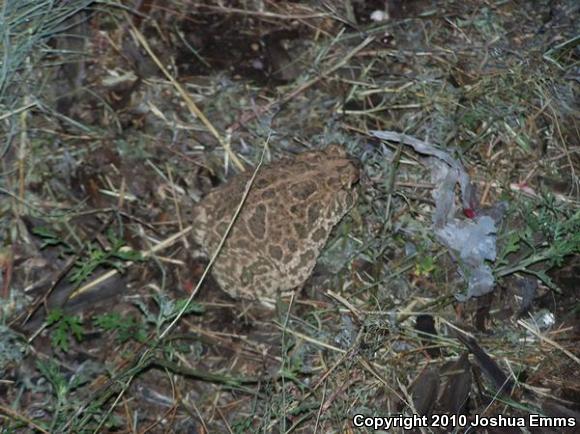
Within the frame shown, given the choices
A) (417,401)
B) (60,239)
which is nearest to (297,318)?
(417,401)

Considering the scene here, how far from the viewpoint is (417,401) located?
3686mm

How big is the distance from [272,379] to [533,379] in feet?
4.38

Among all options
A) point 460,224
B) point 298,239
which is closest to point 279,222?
point 298,239

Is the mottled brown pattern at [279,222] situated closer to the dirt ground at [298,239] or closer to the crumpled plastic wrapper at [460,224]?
the dirt ground at [298,239]

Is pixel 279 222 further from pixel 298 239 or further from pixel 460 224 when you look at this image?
pixel 460 224

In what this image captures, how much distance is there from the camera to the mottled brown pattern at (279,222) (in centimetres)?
378

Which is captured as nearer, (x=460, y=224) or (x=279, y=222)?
(x=279, y=222)

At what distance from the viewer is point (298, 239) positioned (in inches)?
150

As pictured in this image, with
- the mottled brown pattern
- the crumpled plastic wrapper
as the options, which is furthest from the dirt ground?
the mottled brown pattern

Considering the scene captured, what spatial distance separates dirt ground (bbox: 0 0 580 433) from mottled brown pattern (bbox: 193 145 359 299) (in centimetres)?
15

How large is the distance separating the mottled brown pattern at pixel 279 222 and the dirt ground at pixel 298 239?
149 millimetres

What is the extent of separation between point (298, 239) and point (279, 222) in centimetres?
13

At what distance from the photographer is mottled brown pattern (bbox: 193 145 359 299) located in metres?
3.78

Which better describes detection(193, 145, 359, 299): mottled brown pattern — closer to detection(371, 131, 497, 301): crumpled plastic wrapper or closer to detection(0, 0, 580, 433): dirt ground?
detection(0, 0, 580, 433): dirt ground
